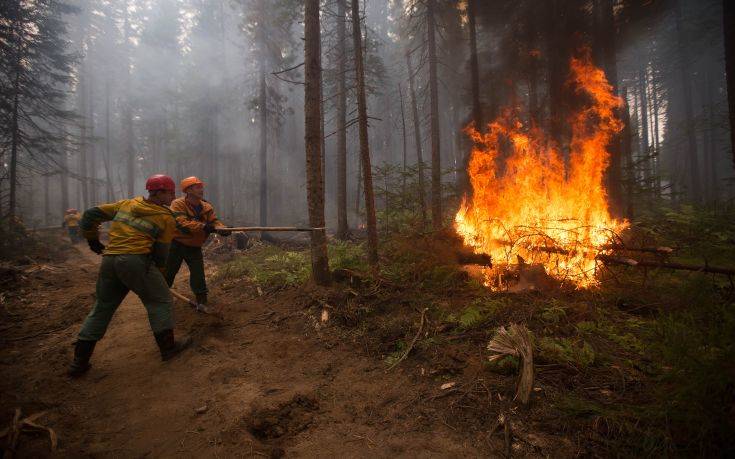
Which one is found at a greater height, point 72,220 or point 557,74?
point 557,74

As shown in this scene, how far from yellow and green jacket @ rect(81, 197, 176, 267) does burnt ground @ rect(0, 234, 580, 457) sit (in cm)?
171

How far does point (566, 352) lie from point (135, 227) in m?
6.24

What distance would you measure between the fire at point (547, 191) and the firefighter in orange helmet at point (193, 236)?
20.1 ft

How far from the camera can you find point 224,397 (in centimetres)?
369

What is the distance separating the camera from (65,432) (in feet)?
10.2

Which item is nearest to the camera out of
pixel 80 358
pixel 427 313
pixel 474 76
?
pixel 80 358

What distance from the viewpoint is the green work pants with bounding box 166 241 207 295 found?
626 centimetres

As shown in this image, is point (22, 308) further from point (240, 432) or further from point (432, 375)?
point (432, 375)

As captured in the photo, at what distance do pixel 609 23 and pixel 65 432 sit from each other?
1683 centimetres

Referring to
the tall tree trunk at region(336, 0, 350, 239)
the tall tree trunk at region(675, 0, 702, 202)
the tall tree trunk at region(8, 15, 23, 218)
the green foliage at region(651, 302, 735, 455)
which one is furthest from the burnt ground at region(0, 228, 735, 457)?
the tall tree trunk at region(675, 0, 702, 202)

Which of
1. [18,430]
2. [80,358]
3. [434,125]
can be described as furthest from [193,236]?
[434,125]

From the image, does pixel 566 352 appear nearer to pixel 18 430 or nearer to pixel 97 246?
pixel 18 430


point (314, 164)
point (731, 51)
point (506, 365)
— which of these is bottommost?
point (506, 365)

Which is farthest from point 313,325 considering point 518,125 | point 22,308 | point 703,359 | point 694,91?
point 694,91
